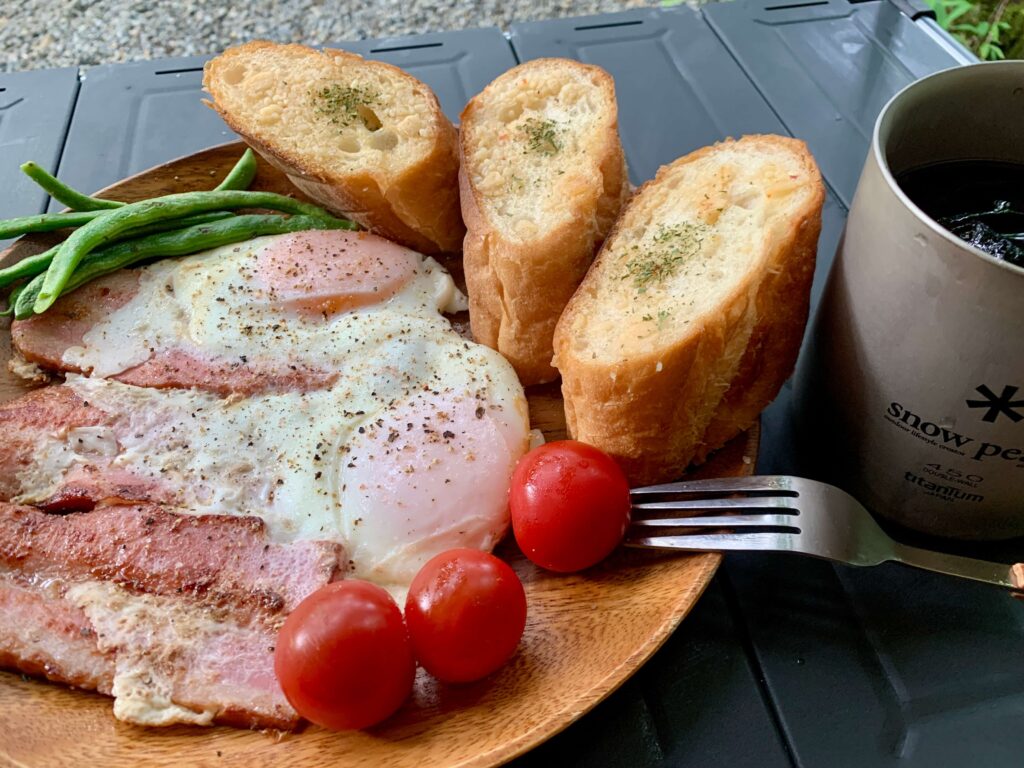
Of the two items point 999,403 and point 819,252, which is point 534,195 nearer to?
point 819,252

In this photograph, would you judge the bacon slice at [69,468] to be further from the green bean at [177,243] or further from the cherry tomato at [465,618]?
the cherry tomato at [465,618]

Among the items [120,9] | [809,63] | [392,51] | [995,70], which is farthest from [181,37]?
[995,70]

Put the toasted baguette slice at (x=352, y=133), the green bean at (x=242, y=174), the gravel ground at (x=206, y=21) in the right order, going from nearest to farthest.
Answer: the toasted baguette slice at (x=352, y=133) < the green bean at (x=242, y=174) < the gravel ground at (x=206, y=21)

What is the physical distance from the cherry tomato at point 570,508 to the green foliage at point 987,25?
13.0ft

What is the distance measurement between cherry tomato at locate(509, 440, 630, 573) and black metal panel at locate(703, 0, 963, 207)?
6.02ft

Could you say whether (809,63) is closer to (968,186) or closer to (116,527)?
(968,186)

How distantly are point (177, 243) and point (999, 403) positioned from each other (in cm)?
214

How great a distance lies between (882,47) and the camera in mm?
3645

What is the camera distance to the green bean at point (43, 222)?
7.80ft

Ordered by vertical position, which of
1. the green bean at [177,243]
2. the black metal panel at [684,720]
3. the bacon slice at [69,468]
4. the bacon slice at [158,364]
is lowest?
the black metal panel at [684,720]

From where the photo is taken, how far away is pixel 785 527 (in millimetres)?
1694

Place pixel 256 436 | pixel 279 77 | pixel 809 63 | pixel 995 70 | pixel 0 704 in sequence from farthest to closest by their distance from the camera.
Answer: pixel 809 63, pixel 279 77, pixel 256 436, pixel 995 70, pixel 0 704

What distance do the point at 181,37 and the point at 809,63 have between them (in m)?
3.29

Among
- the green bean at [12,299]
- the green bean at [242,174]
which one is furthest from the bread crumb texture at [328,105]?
the green bean at [12,299]
